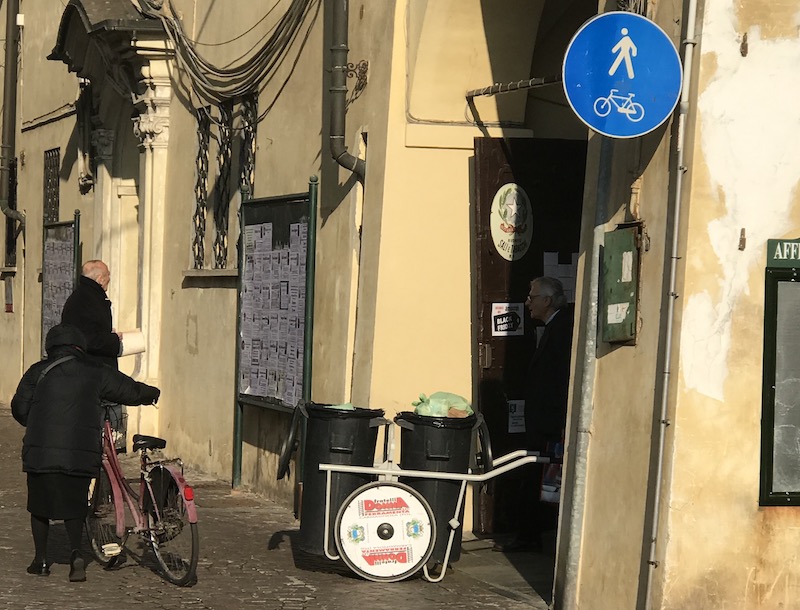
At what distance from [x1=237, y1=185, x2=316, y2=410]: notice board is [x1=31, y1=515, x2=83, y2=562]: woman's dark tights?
9.67ft

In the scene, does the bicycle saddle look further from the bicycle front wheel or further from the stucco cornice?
the stucco cornice

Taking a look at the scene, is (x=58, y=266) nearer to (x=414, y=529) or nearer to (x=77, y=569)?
(x=77, y=569)

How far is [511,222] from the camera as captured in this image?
420 inches

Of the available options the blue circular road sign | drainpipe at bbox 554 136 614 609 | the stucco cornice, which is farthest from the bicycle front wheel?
the stucco cornice

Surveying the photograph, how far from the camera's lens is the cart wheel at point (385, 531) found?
345 inches

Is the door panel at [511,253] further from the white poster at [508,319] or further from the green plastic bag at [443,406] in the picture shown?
the green plastic bag at [443,406]

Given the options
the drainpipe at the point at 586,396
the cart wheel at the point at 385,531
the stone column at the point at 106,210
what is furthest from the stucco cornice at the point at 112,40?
the drainpipe at the point at 586,396

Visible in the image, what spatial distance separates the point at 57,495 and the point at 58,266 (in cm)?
1131

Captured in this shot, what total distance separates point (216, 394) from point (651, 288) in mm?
7298

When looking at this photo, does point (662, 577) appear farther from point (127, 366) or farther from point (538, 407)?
point (127, 366)

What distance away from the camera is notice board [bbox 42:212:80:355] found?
1891 centimetres

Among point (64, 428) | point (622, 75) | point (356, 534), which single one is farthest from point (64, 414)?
point (622, 75)

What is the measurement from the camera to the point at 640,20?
717 cm

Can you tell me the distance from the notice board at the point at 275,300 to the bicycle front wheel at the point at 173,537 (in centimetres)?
287
